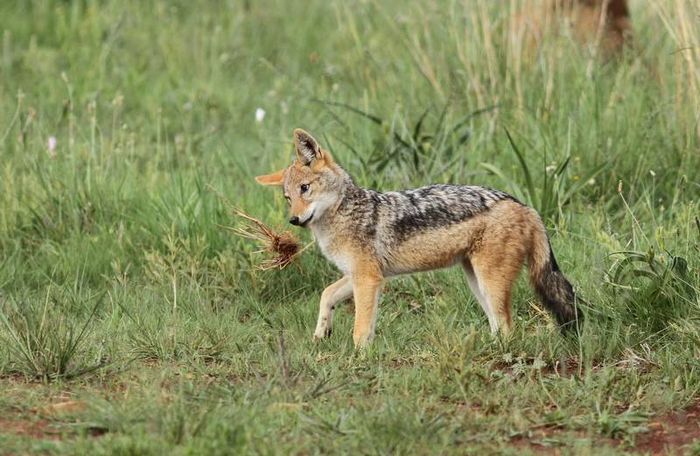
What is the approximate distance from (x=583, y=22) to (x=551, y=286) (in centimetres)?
484

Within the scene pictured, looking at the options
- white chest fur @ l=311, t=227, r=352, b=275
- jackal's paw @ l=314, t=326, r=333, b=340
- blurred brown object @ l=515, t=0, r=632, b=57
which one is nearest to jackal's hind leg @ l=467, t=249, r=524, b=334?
white chest fur @ l=311, t=227, r=352, b=275

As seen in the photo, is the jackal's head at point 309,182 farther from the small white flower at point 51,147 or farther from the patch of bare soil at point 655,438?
the small white flower at point 51,147

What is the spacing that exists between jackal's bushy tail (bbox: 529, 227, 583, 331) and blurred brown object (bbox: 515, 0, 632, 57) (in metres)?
2.92

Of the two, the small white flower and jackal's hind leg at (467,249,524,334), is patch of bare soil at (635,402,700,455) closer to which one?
jackal's hind leg at (467,249,524,334)

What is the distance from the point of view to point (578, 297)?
6352 mm

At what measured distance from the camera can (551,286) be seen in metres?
6.23

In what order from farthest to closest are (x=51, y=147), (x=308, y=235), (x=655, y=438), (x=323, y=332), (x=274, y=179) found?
(x=51, y=147)
(x=308, y=235)
(x=274, y=179)
(x=323, y=332)
(x=655, y=438)

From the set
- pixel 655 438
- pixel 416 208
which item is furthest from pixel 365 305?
pixel 655 438

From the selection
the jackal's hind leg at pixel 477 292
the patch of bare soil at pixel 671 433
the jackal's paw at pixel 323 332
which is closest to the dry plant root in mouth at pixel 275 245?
the jackal's paw at pixel 323 332

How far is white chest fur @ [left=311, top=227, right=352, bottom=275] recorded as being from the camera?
21.2 ft

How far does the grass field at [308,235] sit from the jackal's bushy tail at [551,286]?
0.11 m

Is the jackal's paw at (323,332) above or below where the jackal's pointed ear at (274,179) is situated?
below

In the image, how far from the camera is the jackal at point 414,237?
247 inches

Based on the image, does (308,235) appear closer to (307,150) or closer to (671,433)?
(307,150)
